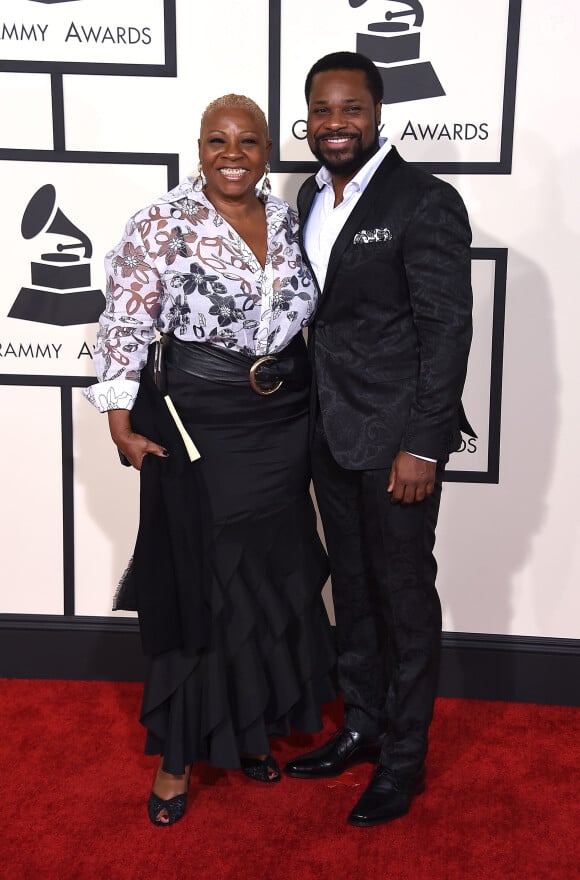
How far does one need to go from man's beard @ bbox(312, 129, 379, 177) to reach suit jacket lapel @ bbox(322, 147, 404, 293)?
4cm

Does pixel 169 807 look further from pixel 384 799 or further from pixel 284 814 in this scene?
pixel 384 799

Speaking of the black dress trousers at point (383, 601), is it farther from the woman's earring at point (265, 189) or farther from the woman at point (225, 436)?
the woman's earring at point (265, 189)

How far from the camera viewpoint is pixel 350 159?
6.95 feet

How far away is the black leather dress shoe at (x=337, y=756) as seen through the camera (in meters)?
2.47

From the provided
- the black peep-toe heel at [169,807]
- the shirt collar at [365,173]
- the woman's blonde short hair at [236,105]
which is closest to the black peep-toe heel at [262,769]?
the black peep-toe heel at [169,807]

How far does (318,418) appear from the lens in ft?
7.50

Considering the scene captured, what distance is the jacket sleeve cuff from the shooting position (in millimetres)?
2145

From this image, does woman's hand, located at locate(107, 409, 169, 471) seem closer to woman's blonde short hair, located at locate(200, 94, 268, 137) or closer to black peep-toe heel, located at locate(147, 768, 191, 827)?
woman's blonde short hair, located at locate(200, 94, 268, 137)

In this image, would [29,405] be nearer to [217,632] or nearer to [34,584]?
[34,584]

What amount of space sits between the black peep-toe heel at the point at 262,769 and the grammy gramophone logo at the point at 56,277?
4.51ft

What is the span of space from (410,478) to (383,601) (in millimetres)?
391

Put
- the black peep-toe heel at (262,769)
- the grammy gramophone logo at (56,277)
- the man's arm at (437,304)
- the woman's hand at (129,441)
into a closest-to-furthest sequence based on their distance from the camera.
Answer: the man's arm at (437,304) → the woman's hand at (129,441) → the black peep-toe heel at (262,769) → the grammy gramophone logo at (56,277)

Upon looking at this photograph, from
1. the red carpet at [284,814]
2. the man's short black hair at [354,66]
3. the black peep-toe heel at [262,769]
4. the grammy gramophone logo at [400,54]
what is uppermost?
the grammy gramophone logo at [400,54]

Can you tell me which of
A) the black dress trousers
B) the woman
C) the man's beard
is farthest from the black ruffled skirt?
the man's beard
